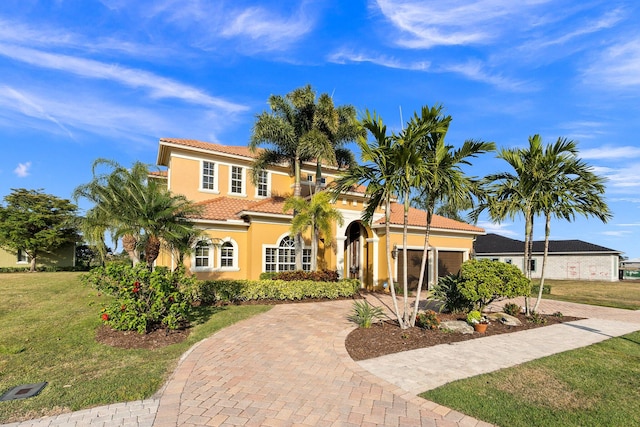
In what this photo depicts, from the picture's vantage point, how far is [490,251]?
41.2m

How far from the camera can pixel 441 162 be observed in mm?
8867

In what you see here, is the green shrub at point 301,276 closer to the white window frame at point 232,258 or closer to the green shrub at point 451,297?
the white window frame at point 232,258

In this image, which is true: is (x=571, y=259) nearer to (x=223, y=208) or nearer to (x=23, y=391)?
(x=223, y=208)

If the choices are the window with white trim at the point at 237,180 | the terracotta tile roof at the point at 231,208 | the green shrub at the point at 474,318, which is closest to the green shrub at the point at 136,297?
the green shrub at the point at 474,318

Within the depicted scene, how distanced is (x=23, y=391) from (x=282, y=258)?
12.9m

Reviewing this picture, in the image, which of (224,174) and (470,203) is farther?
(224,174)

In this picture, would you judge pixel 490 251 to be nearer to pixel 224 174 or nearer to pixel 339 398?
pixel 224 174

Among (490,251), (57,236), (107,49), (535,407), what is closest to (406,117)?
(535,407)

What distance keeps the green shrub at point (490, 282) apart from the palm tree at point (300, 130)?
797 centimetres

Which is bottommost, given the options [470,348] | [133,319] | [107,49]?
[470,348]

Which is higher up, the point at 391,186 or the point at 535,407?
the point at 391,186

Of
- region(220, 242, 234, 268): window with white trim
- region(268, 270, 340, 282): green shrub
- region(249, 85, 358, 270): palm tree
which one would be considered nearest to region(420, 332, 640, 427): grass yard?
region(268, 270, 340, 282): green shrub

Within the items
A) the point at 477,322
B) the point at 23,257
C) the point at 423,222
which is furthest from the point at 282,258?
the point at 23,257

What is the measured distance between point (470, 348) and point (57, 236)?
30.9m
